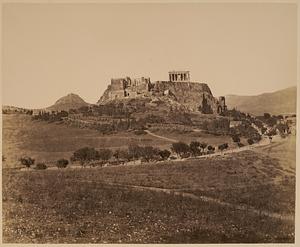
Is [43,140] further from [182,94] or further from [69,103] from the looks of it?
[182,94]

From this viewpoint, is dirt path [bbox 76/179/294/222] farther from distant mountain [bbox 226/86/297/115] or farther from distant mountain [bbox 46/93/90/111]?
distant mountain [bbox 226/86/297/115]

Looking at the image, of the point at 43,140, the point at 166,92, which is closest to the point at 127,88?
the point at 166,92

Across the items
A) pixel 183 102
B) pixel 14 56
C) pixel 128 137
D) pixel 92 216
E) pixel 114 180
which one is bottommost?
pixel 92 216

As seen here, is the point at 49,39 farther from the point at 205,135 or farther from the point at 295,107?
the point at 295,107

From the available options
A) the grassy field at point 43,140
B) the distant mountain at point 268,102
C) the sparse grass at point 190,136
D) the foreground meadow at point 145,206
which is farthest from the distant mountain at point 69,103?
the distant mountain at point 268,102

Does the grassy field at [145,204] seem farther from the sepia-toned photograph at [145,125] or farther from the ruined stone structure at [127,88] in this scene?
the ruined stone structure at [127,88]

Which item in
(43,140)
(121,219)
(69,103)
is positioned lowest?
(121,219)

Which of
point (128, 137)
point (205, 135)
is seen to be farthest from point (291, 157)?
point (128, 137)
